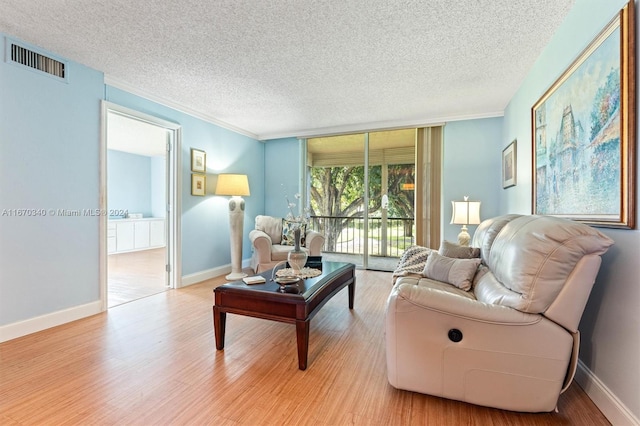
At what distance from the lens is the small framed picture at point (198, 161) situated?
158 inches

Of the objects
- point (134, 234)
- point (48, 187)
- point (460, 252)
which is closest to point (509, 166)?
point (460, 252)

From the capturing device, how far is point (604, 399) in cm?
149

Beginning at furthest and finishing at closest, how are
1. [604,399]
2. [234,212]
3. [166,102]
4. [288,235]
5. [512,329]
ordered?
1. [234,212]
2. [288,235]
3. [166,102]
4. [604,399]
5. [512,329]

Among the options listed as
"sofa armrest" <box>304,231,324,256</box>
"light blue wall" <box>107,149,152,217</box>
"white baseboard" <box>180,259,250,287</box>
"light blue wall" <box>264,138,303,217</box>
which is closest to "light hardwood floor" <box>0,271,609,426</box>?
"white baseboard" <box>180,259,250,287</box>

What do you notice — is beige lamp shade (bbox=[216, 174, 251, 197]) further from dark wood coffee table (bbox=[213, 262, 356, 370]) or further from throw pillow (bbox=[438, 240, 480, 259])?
throw pillow (bbox=[438, 240, 480, 259])

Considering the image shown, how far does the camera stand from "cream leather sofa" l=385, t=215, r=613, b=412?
53.0 inches

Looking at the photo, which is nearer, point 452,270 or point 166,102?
point 452,270

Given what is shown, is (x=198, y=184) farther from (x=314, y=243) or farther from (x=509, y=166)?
(x=509, y=166)

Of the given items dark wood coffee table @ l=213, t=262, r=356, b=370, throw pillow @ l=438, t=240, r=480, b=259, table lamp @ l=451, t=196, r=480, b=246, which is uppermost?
table lamp @ l=451, t=196, r=480, b=246

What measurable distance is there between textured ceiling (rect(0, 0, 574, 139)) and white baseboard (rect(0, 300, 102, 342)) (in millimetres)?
2255

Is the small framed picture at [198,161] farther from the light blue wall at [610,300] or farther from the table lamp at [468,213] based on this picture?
the light blue wall at [610,300]

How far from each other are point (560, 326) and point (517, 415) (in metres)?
0.52

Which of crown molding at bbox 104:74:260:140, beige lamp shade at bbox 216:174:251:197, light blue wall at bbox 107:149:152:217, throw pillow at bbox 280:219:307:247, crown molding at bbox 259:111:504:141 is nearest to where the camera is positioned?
crown molding at bbox 104:74:260:140

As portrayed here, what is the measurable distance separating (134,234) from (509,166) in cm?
721
